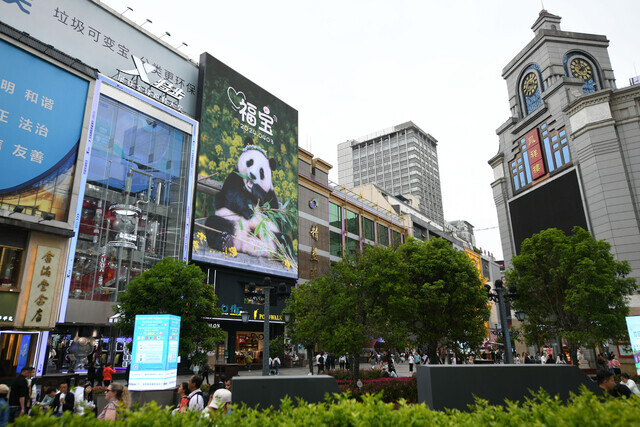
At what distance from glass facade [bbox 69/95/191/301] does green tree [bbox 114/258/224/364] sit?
5.74 m

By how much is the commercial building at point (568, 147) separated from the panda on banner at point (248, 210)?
23245 mm

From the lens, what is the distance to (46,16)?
2731 centimetres

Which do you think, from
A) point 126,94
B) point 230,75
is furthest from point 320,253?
point 126,94

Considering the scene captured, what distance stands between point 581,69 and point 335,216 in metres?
29.2

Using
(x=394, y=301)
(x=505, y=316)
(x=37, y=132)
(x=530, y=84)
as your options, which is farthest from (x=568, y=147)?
(x=37, y=132)

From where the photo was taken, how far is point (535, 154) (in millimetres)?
38938

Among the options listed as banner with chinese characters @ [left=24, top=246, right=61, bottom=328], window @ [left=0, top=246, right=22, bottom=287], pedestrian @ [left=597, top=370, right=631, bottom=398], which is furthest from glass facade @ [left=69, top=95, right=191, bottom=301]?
pedestrian @ [left=597, top=370, right=631, bottom=398]

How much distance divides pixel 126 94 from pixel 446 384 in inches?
1161

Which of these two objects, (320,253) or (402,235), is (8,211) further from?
(402,235)

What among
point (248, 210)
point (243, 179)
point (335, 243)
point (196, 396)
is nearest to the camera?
point (196, 396)

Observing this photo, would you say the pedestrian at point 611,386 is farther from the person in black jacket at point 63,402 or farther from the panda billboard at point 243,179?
the panda billboard at point 243,179

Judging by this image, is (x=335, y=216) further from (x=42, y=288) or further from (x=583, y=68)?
(x=42, y=288)

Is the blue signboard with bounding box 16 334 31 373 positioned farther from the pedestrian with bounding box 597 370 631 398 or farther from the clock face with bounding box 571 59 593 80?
the clock face with bounding box 571 59 593 80

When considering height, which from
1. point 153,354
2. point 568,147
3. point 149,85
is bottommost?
point 153,354
